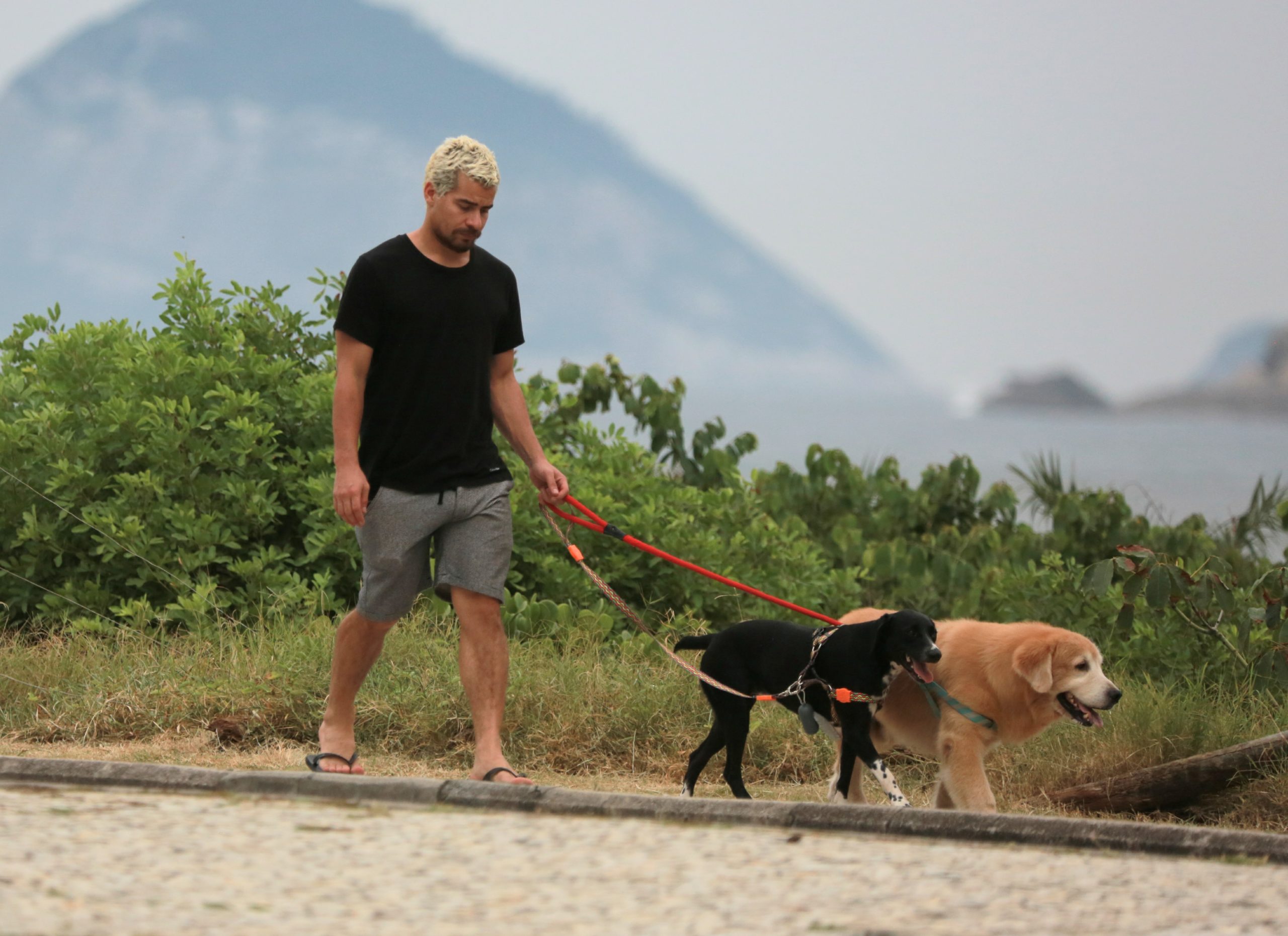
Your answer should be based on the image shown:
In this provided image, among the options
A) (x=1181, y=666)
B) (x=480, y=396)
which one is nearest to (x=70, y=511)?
(x=480, y=396)

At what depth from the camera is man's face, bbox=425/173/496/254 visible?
5.14m

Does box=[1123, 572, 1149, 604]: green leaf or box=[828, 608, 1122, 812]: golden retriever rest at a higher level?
box=[1123, 572, 1149, 604]: green leaf

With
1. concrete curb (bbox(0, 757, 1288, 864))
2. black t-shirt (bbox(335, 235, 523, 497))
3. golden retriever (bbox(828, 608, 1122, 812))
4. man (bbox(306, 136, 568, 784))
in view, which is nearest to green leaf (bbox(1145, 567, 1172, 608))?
golden retriever (bbox(828, 608, 1122, 812))

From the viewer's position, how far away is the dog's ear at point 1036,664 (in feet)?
17.5

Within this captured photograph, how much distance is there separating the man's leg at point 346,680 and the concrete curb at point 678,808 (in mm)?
828

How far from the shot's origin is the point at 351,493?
512 cm

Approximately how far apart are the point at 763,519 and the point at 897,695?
4584mm

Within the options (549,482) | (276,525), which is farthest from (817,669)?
(276,525)

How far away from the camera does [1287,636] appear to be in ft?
22.9

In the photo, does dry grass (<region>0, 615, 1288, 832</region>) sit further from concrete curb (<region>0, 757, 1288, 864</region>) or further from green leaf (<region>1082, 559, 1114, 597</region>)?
concrete curb (<region>0, 757, 1288, 864</region>)

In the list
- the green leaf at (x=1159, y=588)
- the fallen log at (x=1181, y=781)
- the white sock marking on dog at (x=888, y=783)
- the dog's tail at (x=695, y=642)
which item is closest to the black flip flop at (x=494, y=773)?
the dog's tail at (x=695, y=642)

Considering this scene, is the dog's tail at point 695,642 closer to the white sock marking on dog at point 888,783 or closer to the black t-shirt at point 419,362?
the white sock marking on dog at point 888,783

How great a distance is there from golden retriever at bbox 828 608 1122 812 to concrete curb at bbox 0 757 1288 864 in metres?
0.95

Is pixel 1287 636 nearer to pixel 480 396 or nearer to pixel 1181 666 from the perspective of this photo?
pixel 1181 666
